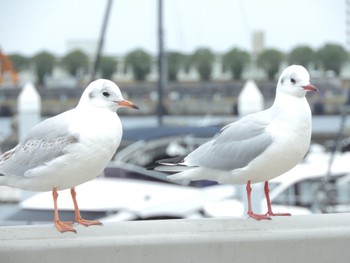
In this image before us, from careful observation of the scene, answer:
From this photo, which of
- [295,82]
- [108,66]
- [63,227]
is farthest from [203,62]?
[63,227]

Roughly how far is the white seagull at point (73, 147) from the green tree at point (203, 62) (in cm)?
8489

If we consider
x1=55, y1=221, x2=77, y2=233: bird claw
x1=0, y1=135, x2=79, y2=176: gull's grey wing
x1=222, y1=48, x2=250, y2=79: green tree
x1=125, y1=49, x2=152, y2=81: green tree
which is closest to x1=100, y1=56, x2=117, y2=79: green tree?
x1=125, y1=49, x2=152, y2=81: green tree

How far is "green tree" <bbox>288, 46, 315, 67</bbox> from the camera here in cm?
8127

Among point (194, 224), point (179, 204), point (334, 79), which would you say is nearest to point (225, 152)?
point (194, 224)

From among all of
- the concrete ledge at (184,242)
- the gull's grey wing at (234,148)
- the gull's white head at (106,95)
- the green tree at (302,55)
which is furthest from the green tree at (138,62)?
the concrete ledge at (184,242)

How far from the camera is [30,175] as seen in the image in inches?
194

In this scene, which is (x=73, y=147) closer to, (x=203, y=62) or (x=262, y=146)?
(x=262, y=146)

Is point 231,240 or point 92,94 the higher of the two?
point 92,94

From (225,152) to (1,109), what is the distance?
5494cm

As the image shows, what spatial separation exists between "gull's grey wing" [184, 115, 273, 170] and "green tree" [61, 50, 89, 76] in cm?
8048

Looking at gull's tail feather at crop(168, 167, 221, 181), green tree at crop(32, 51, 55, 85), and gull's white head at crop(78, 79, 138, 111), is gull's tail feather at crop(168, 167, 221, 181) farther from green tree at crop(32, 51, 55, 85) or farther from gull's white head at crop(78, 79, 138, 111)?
green tree at crop(32, 51, 55, 85)

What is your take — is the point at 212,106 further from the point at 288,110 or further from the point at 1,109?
the point at 288,110

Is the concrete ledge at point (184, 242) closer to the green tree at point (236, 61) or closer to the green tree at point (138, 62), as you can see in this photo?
the green tree at point (138, 62)

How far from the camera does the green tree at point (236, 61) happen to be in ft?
297
